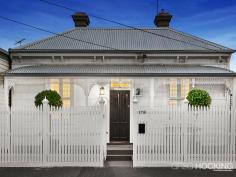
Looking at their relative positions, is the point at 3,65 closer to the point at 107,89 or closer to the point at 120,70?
the point at 107,89

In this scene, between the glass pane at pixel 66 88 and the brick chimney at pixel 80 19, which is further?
the brick chimney at pixel 80 19

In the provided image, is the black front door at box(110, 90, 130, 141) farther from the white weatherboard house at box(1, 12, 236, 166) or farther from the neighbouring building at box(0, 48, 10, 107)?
the neighbouring building at box(0, 48, 10, 107)

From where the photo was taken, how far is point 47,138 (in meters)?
8.18

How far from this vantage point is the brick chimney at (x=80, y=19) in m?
15.3

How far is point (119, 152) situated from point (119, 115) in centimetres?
222

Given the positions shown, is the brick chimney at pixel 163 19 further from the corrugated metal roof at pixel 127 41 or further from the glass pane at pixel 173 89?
the glass pane at pixel 173 89

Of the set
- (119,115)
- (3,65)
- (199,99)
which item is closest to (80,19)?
(3,65)

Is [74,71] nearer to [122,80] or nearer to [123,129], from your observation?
[122,80]

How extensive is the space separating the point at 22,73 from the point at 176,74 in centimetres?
703

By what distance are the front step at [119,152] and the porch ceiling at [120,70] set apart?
3201 mm

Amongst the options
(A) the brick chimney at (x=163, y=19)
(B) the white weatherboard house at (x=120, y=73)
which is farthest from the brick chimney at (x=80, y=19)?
(A) the brick chimney at (x=163, y=19)

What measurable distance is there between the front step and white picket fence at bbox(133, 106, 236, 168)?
45.1 inches

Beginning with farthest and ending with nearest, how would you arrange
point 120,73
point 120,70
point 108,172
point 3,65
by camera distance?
point 3,65, point 120,70, point 120,73, point 108,172

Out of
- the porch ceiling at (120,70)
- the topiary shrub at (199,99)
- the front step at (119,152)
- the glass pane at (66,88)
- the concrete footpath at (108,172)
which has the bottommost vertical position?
the concrete footpath at (108,172)
